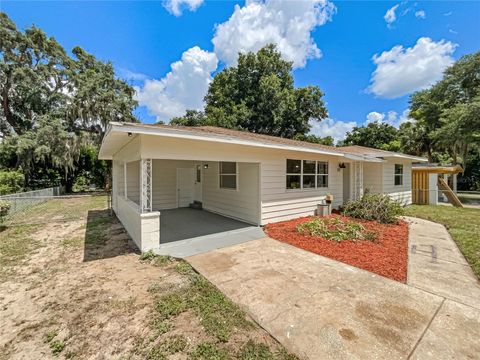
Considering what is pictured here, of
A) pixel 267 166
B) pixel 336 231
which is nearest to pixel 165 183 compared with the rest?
pixel 267 166

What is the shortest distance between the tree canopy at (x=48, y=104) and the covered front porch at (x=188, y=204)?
10904mm

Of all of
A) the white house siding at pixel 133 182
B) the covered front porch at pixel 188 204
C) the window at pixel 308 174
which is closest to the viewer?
the covered front porch at pixel 188 204

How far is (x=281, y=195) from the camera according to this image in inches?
306

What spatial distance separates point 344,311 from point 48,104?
24.7m

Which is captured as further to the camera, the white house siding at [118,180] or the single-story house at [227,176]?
the white house siding at [118,180]

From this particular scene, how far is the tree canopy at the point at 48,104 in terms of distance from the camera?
54.5 ft

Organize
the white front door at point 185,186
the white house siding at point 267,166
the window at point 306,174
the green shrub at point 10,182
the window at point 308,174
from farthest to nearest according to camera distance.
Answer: the green shrub at point 10,182 → the white front door at point 185,186 → the window at point 308,174 → the window at point 306,174 → the white house siding at point 267,166

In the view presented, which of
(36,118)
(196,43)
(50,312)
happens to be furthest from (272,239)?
(36,118)

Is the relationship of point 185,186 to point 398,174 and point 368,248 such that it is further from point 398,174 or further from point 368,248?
point 398,174

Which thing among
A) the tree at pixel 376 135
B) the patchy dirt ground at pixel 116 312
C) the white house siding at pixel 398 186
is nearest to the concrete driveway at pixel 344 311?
the patchy dirt ground at pixel 116 312

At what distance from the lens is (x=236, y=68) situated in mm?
25531

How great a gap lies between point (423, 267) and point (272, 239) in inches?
125

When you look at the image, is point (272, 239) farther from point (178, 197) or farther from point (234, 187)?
point (178, 197)

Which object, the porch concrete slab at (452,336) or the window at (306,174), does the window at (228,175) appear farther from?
the porch concrete slab at (452,336)
